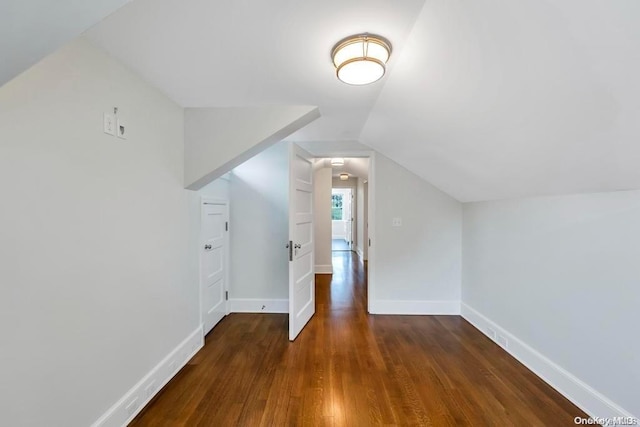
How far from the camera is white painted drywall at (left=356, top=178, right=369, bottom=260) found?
7.25 meters

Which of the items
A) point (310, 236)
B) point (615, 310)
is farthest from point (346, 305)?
point (615, 310)

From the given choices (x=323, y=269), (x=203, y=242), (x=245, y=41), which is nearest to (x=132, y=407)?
(x=203, y=242)

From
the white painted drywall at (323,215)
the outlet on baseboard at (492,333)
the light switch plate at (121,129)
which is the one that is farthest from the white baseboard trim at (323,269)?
the light switch plate at (121,129)

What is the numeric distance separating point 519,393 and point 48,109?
319 centimetres

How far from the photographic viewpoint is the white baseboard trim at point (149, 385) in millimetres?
1607

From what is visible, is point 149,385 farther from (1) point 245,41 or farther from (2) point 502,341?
(2) point 502,341

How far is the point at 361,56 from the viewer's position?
145 centimetres

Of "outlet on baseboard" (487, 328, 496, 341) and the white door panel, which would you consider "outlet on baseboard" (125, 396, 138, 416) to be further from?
"outlet on baseboard" (487, 328, 496, 341)

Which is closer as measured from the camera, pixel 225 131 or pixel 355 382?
pixel 355 382

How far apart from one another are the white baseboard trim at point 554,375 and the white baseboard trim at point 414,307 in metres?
0.46

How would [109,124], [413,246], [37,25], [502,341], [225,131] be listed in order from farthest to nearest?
[413,246]
[502,341]
[225,131]
[109,124]
[37,25]

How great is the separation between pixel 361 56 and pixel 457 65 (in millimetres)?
486

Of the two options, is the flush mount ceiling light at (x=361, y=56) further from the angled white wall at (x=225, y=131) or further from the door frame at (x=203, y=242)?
the door frame at (x=203, y=242)

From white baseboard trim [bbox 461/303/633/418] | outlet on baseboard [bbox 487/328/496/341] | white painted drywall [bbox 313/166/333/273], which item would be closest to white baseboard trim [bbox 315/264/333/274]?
white painted drywall [bbox 313/166/333/273]
